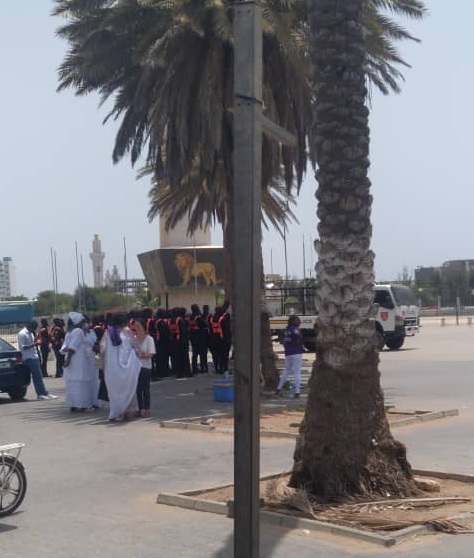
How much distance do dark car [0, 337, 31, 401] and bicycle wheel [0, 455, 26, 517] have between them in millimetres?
11387

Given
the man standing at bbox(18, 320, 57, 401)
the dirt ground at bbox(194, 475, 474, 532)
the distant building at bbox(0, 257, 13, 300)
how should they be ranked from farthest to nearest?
the distant building at bbox(0, 257, 13, 300), the man standing at bbox(18, 320, 57, 401), the dirt ground at bbox(194, 475, 474, 532)

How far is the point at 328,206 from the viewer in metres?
9.33

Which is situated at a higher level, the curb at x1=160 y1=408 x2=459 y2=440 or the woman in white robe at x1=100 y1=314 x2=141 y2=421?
the woman in white robe at x1=100 y1=314 x2=141 y2=421

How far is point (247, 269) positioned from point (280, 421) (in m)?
10.0

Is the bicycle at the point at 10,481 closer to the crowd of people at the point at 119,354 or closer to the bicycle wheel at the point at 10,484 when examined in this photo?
the bicycle wheel at the point at 10,484

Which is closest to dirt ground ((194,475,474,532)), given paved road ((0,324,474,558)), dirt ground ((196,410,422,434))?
paved road ((0,324,474,558))

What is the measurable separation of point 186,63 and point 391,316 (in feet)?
54.3

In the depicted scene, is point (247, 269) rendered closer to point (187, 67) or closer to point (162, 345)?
point (187, 67)

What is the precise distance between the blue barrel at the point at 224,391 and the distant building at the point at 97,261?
87.3 meters

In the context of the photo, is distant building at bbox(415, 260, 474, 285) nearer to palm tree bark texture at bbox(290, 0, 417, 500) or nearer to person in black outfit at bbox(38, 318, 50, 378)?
person in black outfit at bbox(38, 318, 50, 378)

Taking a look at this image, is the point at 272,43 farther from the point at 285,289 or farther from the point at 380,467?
the point at 285,289

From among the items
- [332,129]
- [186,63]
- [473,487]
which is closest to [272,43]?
[186,63]

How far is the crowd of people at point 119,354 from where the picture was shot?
51.6 ft

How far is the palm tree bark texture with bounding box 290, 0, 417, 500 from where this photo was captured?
8.85m
